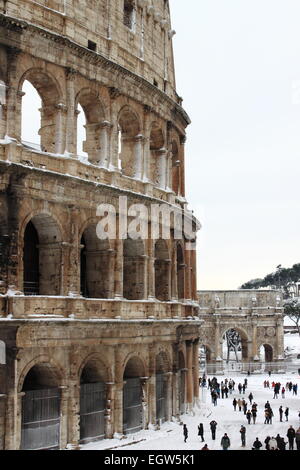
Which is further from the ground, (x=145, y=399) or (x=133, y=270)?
(x=133, y=270)

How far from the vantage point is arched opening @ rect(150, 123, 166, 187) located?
86.8 ft

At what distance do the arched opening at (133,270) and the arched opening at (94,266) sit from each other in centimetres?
205

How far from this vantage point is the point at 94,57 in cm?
2184

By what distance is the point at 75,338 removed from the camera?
2003cm

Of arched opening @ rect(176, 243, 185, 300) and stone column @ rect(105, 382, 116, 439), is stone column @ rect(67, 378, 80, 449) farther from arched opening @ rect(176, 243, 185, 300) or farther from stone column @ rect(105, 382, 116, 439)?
arched opening @ rect(176, 243, 185, 300)

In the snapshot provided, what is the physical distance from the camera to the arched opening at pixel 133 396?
22422mm

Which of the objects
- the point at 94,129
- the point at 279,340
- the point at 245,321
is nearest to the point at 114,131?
the point at 94,129

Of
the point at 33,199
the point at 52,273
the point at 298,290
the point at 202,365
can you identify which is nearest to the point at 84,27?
the point at 33,199

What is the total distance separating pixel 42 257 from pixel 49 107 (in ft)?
16.0

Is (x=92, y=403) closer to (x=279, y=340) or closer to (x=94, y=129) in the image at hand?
(x=94, y=129)

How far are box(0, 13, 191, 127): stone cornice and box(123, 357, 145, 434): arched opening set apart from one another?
10.2 metres

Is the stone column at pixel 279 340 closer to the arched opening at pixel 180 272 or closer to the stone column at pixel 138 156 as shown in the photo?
the arched opening at pixel 180 272

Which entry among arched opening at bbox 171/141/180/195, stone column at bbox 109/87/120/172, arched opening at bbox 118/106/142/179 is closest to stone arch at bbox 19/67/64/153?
stone column at bbox 109/87/120/172

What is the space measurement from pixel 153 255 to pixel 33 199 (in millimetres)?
6345
